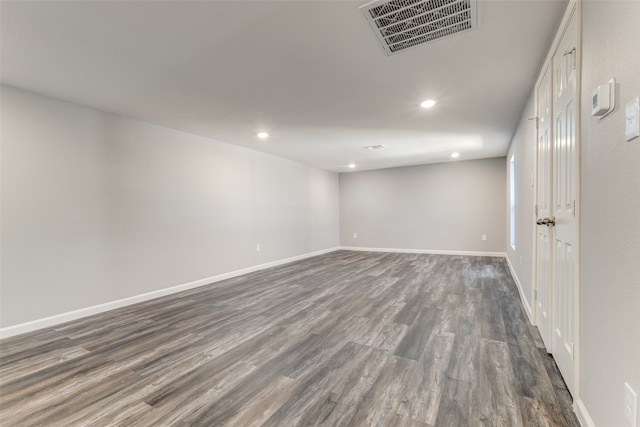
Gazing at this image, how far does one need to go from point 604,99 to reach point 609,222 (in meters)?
0.47

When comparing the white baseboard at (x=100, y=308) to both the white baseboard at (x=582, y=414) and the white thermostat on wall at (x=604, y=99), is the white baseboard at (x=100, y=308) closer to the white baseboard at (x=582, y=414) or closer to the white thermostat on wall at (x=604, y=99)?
the white baseboard at (x=582, y=414)

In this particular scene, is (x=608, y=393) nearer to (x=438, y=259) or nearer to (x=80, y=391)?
(x=80, y=391)

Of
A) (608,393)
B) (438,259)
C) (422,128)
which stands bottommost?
(438,259)

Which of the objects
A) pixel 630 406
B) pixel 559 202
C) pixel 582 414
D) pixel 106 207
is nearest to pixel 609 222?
pixel 630 406

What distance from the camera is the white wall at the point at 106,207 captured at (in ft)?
8.75

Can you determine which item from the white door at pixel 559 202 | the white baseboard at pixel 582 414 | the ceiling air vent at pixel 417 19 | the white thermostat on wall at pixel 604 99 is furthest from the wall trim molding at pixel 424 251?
the white thermostat on wall at pixel 604 99

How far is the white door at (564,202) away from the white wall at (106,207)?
4182 mm

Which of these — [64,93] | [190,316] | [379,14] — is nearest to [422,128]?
[379,14]

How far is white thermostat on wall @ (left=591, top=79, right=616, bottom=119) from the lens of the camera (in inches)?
40.7

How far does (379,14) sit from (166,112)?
8.88 feet

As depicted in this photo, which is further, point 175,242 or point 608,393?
point 175,242

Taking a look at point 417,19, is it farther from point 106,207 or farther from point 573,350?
point 106,207

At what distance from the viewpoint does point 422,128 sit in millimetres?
4012

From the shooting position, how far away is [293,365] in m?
2.00
